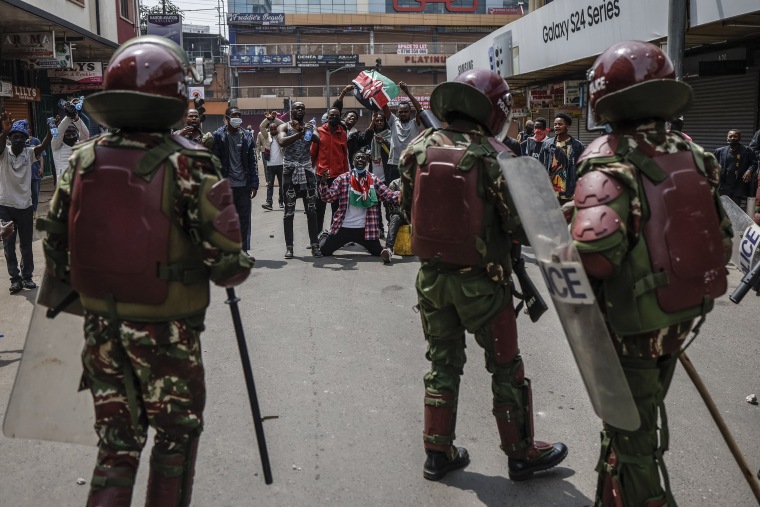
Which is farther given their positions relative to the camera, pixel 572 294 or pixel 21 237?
pixel 21 237

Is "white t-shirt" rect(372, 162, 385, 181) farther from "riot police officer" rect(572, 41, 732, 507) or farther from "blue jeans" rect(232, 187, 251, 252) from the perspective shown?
"riot police officer" rect(572, 41, 732, 507)

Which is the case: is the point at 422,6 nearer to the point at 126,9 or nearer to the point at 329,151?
the point at 126,9

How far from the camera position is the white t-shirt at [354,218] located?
995 centimetres

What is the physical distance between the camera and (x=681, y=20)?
28.8 ft

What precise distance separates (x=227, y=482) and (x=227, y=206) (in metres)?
1.67

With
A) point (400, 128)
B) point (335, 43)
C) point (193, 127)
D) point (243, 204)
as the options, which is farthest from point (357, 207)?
point (335, 43)

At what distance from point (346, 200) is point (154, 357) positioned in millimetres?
7296

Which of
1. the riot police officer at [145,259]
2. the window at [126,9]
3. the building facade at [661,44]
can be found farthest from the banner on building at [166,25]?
the riot police officer at [145,259]

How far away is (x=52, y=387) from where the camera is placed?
3092 mm

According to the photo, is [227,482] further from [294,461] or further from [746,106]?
[746,106]

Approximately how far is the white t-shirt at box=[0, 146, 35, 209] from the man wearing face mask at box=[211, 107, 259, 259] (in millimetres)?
2108

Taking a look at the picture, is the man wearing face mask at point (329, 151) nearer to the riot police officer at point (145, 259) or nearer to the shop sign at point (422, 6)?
the riot police officer at point (145, 259)

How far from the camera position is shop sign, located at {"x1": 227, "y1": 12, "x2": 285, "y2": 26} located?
70.1m

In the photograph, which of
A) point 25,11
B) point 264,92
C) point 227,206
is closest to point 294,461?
point 227,206
